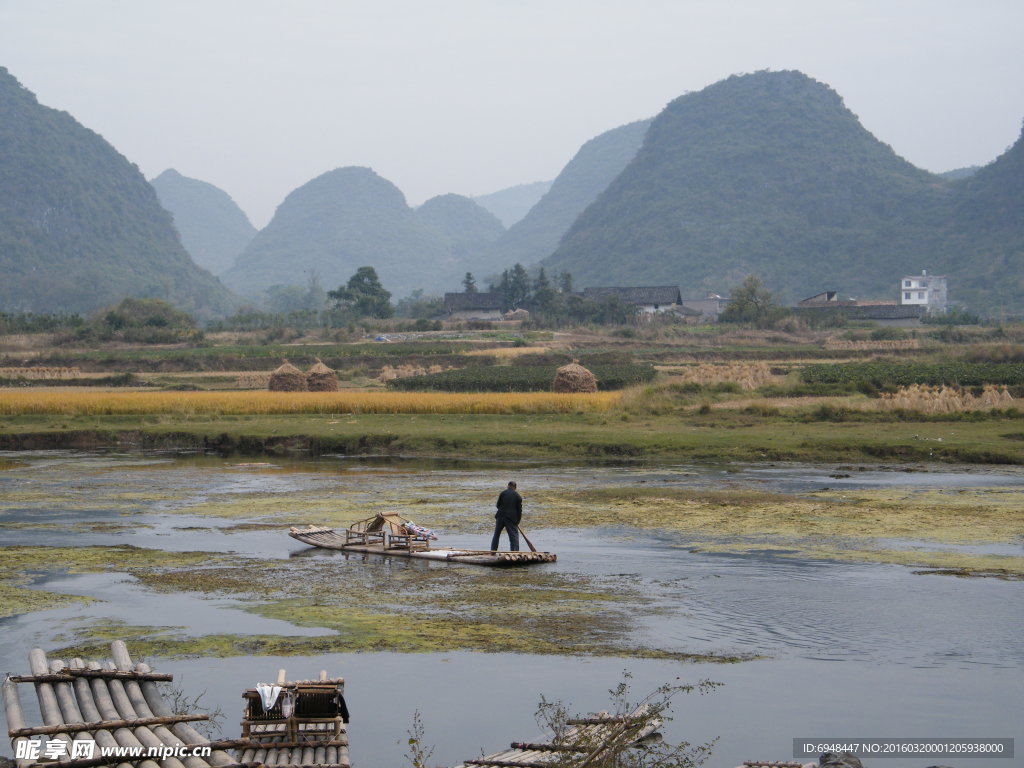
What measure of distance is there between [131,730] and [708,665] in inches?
287

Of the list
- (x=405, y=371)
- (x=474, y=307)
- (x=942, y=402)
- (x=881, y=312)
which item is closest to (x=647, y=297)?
(x=474, y=307)

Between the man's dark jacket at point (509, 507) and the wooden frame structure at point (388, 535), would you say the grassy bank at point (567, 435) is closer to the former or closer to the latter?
the wooden frame structure at point (388, 535)

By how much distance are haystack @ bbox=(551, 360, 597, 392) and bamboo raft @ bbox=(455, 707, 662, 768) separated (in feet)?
142

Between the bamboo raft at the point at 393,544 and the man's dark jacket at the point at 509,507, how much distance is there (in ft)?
2.82

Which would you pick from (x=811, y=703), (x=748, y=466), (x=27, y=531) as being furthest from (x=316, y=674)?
Result: (x=748, y=466)

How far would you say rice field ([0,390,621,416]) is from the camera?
48.5m

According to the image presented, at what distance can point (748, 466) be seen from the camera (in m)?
35.8

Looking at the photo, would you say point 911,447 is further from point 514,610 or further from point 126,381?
point 126,381

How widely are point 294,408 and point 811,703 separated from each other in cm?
3932

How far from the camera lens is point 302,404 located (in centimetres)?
5075

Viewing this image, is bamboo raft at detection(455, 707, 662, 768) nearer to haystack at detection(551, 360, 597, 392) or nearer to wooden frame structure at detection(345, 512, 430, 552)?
wooden frame structure at detection(345, 512, 430, 552)

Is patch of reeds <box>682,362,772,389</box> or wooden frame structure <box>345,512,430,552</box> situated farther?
patch of reeds <box>682,362,772,389</box>

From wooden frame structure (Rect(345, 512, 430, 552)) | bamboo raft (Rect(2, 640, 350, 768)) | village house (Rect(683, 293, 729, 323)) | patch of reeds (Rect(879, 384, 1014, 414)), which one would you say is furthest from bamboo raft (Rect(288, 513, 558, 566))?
village house (Rect(683, 293, 729, 323))

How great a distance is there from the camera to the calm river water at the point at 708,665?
12.8m
